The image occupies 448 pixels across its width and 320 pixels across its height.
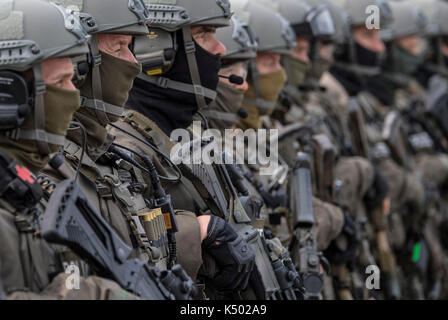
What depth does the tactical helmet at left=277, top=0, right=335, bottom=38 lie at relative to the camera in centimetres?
1081

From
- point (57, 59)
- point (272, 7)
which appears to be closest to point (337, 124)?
point (272, 7)

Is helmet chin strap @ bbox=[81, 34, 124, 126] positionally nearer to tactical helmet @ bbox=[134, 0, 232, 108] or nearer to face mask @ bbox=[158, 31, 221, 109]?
tactical helmet @ bbox=[134, 0, 232, 108]

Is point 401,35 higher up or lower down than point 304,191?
lower down

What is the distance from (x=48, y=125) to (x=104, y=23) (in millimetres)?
1187

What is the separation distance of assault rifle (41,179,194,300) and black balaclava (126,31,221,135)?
5.93 feet

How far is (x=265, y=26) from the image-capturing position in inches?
357

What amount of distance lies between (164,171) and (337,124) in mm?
5656

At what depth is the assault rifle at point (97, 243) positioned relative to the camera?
4.39 m

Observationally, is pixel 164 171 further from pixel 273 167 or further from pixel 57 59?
pixel 273 167

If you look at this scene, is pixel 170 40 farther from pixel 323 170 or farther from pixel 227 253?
pixel 323 170

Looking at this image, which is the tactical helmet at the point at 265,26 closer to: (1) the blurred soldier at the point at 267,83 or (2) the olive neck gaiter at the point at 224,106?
(1) the blurred soldier at the point at 267,83

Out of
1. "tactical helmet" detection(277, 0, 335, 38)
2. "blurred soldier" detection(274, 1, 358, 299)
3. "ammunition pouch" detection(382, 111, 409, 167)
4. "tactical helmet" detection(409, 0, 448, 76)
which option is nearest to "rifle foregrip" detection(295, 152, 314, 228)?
"blurred soldier" detection(274, 1, 358, 299)

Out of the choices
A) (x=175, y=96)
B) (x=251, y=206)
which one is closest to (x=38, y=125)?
(x=175, y=96)

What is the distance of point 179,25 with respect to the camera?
6.81m
